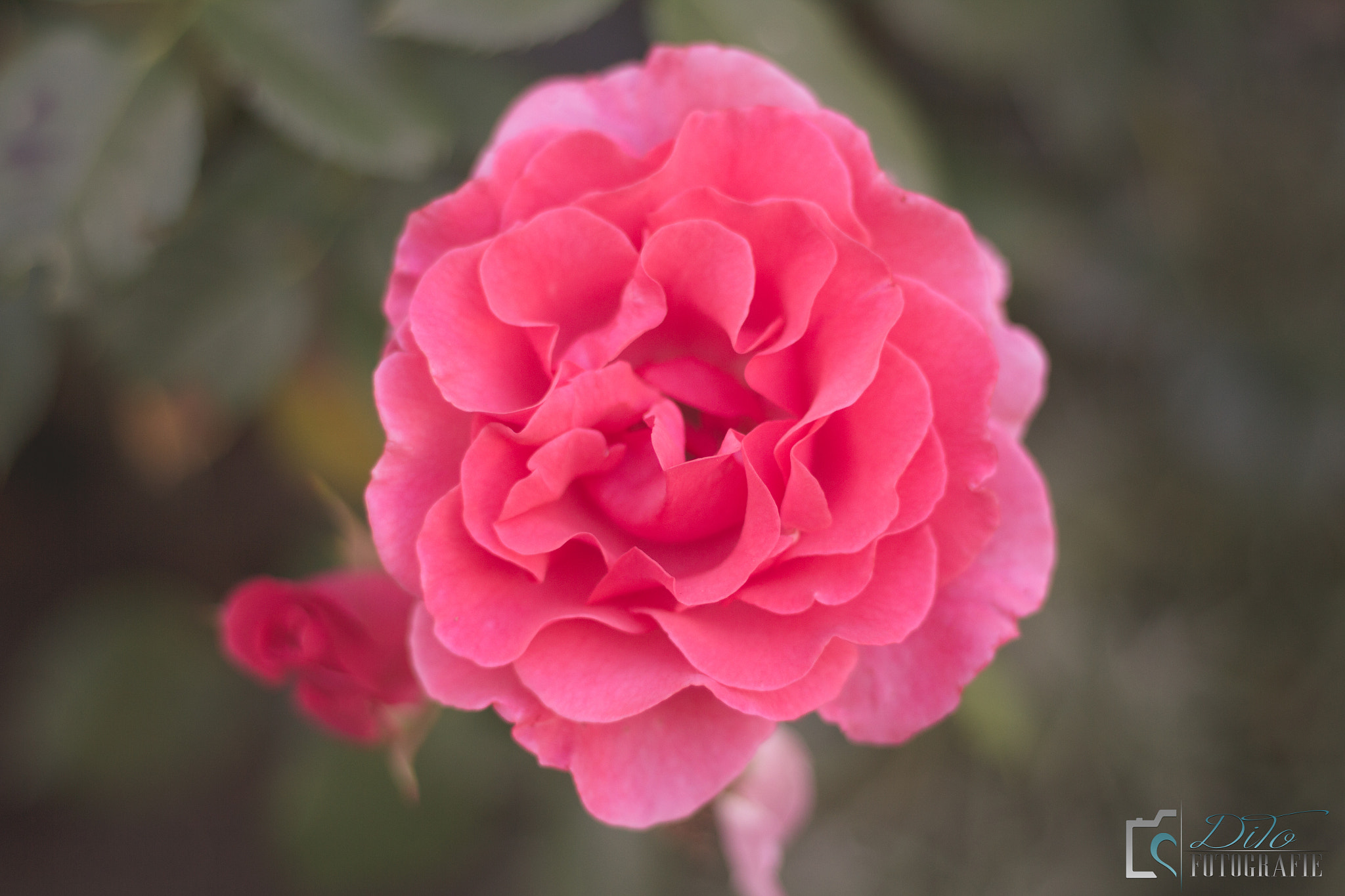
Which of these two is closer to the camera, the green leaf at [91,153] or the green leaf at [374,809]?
the green leaf at [91,153]

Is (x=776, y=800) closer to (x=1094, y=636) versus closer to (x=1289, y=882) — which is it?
(x=1094, y=636)

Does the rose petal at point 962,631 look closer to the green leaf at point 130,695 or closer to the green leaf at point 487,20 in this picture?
the green leaf at point 487,20

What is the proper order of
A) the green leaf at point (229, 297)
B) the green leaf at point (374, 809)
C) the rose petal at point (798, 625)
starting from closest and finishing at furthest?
1. the rose petal at point (798, 625)
2. the green leaf at point (229, 297)
3. the green leaf at point (374, 809)

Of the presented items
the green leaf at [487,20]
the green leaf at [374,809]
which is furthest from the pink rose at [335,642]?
the green leaf at [374,809]

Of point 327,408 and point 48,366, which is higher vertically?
point 48,366

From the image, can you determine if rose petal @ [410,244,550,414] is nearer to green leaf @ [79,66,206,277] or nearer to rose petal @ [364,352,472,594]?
rose petal @ [364,352,472,594]

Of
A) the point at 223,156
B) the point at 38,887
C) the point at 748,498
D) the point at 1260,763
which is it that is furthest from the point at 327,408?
the point at 1260,763
